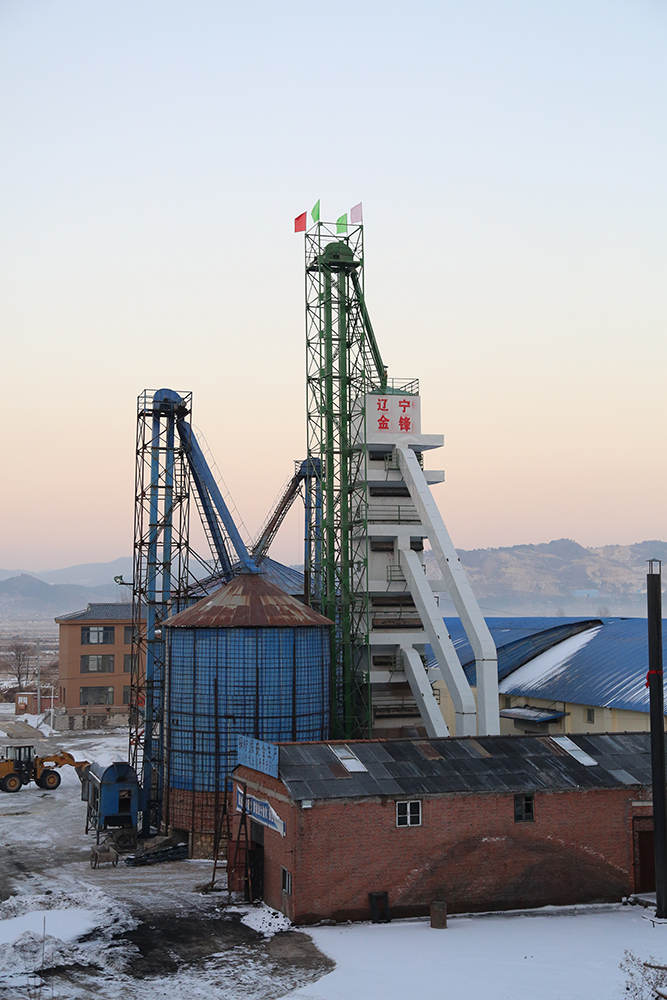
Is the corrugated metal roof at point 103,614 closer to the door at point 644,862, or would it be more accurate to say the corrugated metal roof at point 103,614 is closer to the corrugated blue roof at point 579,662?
the corrugated blue roof at point 579,662

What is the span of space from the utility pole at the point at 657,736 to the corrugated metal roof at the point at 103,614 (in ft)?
215

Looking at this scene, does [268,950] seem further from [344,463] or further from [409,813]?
[344,463]

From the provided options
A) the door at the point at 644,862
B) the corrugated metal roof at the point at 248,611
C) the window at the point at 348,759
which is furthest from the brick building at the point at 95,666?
the door at the point at 644,862

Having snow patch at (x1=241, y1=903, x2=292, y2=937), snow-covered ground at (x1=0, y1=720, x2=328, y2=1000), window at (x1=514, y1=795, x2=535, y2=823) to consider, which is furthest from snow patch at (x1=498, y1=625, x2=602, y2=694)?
snow patch at (x1=241, y1=903, x2=292, y2=937)

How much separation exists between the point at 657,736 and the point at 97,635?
6837 centimetres

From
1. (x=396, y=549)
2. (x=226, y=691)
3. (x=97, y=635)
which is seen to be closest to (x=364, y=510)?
(x=396, y=549)

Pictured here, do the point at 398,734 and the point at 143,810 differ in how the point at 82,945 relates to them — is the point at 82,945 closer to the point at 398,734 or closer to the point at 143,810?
the point at 143,810

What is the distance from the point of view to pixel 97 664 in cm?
8625

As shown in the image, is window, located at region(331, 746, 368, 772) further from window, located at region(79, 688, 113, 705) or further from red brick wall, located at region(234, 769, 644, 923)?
window, located at region(79, 688, 113, 705)

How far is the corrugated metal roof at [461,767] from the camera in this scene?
92.3 feet

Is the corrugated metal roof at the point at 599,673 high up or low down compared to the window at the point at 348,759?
up

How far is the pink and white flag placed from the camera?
52156 millimetres

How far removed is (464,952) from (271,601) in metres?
19.2

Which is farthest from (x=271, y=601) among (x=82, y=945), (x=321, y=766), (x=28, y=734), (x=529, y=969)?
(x=28, y=734)
